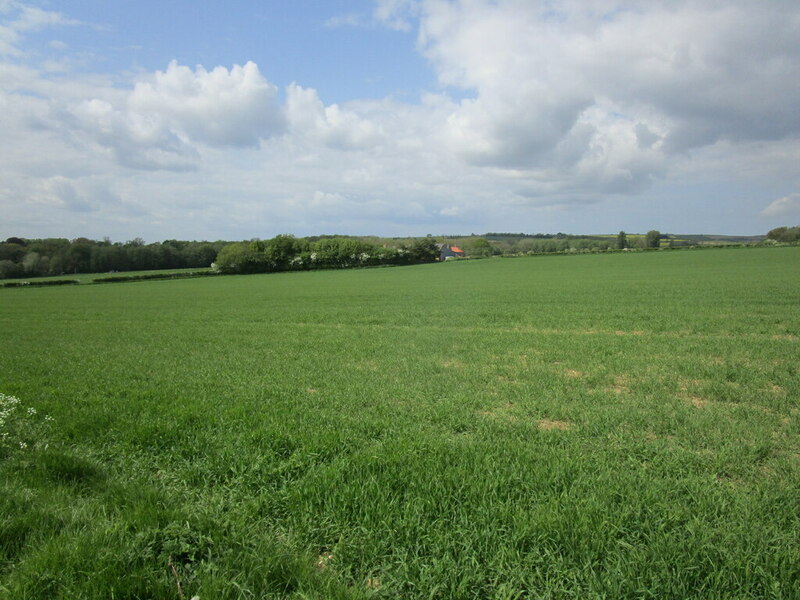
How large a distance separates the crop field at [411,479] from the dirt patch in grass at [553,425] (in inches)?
1.7

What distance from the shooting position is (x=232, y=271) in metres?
105

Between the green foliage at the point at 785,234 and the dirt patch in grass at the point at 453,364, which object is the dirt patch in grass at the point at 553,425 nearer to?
the dirt patch in grass at the point at 453,364

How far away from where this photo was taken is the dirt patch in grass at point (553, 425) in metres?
6.32

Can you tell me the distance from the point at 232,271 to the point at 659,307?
328 feet

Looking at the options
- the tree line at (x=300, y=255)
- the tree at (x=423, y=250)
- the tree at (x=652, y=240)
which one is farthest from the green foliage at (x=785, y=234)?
the tree line at (x=300, y=255)

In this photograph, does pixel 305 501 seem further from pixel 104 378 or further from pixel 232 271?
pixel 232 271

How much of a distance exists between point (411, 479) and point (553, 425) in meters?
2.94

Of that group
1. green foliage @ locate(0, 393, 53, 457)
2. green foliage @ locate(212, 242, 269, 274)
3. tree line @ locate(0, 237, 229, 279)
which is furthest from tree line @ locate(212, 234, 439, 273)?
green foliage @ locate(0, 393, 53, 457)

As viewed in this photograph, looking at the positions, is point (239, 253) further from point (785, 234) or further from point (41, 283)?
point (785, 234)

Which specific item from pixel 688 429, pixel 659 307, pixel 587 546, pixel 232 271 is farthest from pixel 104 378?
pixel 232 271

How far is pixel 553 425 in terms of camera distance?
6539 millimetres

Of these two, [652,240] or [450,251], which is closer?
[652,240]

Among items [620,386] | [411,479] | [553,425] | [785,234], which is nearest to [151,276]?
[620,386]

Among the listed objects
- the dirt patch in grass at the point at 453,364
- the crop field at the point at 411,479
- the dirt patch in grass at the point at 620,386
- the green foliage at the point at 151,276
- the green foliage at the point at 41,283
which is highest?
the green foliage at the point at 151,276
